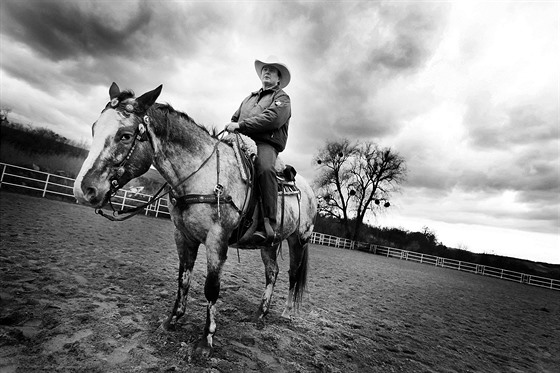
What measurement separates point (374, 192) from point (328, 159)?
764cm

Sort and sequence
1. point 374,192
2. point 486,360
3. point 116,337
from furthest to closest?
point 374,192 → point 486,360 → point 116,337

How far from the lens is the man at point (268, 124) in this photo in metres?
2.98

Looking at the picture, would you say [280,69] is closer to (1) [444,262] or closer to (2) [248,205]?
(2) [248,205]

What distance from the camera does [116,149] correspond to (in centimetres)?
218

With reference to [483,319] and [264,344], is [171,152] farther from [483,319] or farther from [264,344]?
[483,319]

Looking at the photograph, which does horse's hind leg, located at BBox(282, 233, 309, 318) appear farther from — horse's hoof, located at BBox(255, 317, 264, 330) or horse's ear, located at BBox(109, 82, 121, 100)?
horse's ear, located at BBox(109, 82, 121, 100)

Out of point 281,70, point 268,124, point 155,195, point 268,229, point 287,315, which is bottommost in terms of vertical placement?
point 287,315

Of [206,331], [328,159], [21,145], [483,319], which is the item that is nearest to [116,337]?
[206,331]

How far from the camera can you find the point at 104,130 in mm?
2148

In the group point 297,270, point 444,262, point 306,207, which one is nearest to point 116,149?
point 306,207

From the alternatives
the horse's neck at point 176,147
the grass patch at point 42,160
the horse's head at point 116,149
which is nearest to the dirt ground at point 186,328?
the horse's head at point 116,149

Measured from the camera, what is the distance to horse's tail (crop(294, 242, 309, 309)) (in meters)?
4.36

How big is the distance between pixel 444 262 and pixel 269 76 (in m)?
37.0

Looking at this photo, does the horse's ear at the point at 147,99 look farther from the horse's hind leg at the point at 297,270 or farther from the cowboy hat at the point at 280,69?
the horse's hind leg at the point at 297,270
